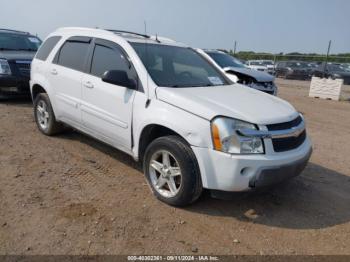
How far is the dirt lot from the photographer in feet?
9.55

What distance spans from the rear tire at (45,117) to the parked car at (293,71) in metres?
22.6

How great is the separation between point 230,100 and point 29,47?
25.9 feet

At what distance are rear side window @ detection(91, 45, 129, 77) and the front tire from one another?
3.68 ft

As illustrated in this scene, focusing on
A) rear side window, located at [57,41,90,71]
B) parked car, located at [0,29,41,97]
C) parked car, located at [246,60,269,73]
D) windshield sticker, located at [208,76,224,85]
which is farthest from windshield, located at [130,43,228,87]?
parked car, located at [246,60,269,73]

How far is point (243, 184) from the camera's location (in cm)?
314

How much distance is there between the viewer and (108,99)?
4.08 meters

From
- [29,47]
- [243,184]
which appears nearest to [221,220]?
[243,184]

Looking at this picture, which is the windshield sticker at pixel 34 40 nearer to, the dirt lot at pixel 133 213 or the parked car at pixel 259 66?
the dirt lot at pixel 133 213

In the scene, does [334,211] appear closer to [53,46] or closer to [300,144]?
[300,144]

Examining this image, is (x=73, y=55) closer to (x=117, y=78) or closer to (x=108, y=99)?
(x=108, y=99)

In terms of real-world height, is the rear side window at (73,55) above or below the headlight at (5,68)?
above

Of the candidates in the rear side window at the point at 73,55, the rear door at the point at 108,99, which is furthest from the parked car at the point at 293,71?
the rear door at the point at 108,99

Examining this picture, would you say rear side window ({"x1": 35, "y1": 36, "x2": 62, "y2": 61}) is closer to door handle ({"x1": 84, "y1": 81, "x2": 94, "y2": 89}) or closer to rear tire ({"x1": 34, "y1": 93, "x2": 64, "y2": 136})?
rear tire ({"x1": 34, "y1": 93, "x2": 64, "y2": 136})

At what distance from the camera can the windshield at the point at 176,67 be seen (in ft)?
12.9
